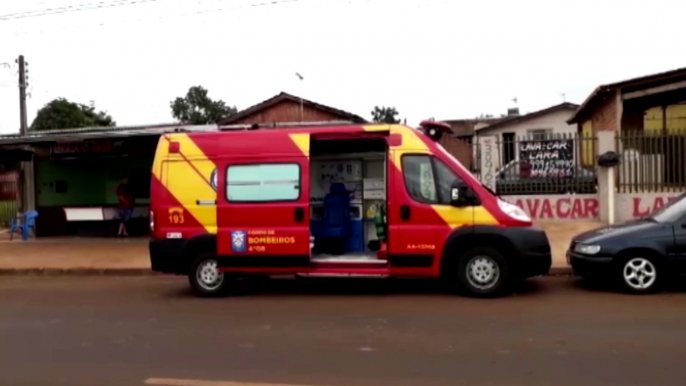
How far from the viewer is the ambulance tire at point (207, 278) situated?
1013cm

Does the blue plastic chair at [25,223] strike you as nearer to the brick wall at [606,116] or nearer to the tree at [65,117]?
the brick wall at [606,116]

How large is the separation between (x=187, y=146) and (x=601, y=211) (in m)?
9.93

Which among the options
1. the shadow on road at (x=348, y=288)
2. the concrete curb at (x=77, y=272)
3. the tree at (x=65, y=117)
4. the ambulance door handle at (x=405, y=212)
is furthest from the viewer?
the tree at (x=65, y=117)

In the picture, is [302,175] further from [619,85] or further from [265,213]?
[619,85]

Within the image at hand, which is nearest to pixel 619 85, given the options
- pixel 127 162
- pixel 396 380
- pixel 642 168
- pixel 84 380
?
pixel 642 168

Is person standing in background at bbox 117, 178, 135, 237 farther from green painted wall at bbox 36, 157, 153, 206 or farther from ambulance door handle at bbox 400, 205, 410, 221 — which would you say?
ambulance door handle at bbox 400, 205, 410, 221

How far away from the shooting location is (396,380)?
18.6 feet

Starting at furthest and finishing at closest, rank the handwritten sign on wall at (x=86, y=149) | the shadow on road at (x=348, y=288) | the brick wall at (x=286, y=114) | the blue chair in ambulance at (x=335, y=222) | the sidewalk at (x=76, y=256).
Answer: the brick wall at (x=286, y=114)
the handwritten sign on wall at (x=86, y=149)
the sidewalk at (x=76, y=256)
the blue chair in ambulance at (x=335, y=222)
the shadow on road at (x=348, y=288)

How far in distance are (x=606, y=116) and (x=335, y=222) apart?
44.6ft

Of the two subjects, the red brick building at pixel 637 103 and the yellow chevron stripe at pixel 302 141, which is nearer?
the yellow chevron stripe at pixel 302 141

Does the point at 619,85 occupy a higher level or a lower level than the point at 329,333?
higher

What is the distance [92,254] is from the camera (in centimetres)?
1529

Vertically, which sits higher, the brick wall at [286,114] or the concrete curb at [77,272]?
the brick wall at [286,114]

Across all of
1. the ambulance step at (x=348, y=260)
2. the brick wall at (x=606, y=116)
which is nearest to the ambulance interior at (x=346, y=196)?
→ the ambulance step at (x=348, y=260)
